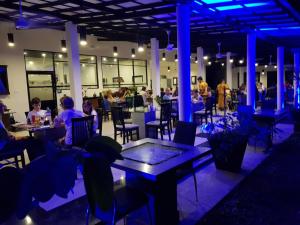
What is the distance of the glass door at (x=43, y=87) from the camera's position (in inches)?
355

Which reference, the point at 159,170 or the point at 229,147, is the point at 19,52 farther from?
the point at 159,170

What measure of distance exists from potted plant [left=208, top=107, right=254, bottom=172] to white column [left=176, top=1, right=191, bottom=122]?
1513mm

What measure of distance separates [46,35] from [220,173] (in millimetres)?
8208

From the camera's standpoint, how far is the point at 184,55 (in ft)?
17.3

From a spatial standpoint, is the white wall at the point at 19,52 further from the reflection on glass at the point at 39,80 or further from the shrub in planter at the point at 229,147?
the shrub in planter at the point at 229,147

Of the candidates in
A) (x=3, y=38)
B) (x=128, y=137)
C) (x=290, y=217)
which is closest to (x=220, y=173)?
(x=290, y=217)

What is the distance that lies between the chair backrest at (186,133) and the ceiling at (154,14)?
3.00m

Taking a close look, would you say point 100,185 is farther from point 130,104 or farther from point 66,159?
point 130,104

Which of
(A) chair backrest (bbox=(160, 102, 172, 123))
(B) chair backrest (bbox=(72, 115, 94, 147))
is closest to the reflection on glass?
(A) chair backrest (bbox=(160, 102, 172, 123))

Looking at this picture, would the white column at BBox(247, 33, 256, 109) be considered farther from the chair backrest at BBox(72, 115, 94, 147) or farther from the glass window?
the glass window

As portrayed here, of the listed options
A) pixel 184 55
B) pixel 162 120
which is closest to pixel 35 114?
pixel 162 120

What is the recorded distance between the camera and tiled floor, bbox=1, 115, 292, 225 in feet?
8.66

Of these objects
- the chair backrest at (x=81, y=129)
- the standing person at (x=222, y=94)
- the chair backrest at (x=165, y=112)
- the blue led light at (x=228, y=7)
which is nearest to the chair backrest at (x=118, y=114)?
the chair backrest at (x=165, y=112)

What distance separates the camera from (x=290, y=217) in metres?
2.62
